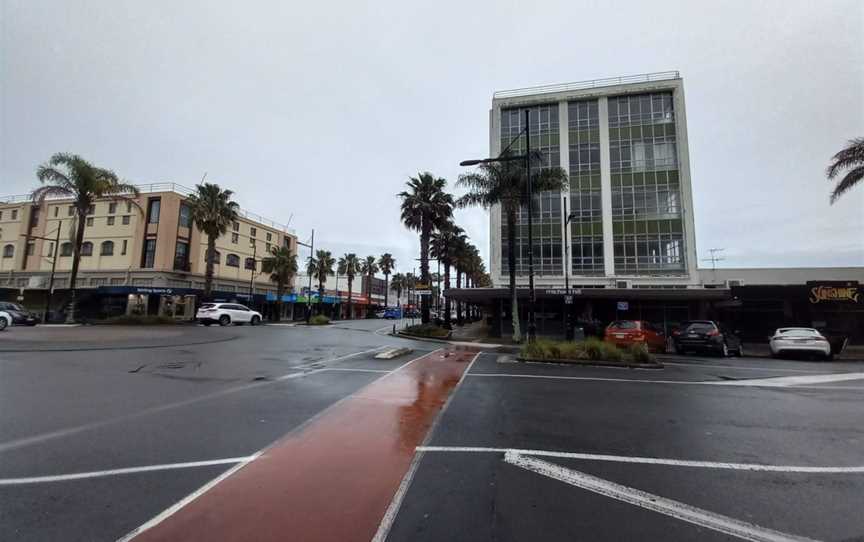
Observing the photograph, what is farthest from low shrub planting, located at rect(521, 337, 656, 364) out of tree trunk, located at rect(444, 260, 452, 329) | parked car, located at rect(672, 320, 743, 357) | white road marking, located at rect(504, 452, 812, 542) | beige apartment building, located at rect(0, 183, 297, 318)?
beige apartment building, located at rect(0, 183, 297, 318)

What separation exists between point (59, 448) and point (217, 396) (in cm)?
287

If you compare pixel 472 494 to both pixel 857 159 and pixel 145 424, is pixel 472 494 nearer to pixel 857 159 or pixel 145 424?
pixel 145 424

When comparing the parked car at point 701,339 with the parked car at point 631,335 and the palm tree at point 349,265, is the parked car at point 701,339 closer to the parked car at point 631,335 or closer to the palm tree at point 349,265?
the parked car at point 631,335

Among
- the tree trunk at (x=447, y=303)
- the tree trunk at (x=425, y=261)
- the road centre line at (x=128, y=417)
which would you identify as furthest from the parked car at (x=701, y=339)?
the road centre line at (x=128, y=417)

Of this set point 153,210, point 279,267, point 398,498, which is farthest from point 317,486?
point 279,267

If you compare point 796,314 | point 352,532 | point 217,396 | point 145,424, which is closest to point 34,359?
point 217,396

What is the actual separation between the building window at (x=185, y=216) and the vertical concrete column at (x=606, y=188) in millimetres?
41039

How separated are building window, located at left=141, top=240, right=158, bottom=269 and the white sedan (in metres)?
47.9

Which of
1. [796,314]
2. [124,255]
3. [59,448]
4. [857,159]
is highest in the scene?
[857,159]

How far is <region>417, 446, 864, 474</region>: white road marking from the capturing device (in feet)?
14.4

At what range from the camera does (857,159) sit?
20.2 metres

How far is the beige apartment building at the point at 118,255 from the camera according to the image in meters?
38.7

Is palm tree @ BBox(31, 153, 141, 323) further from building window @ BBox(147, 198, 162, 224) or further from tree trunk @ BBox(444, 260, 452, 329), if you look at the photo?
tree trunk @ BBox(444, 260, 452, 329)

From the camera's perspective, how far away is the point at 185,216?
1636 inches
